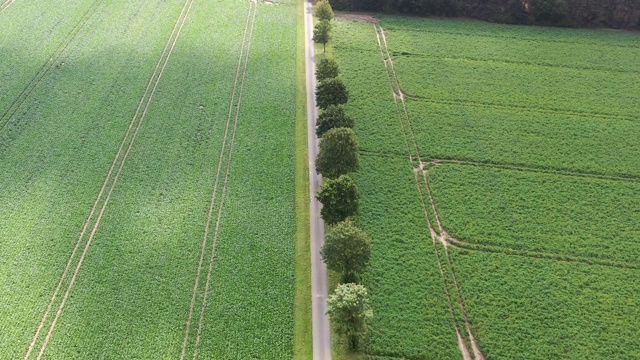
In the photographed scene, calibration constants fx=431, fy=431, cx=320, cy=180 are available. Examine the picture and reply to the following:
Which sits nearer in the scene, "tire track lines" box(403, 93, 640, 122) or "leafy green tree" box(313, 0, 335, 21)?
"tire track lines" box(403, 93, 640, 122)

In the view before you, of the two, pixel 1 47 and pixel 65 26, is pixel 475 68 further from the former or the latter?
pixel 1 47

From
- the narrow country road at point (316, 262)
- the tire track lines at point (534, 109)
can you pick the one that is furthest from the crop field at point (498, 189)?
the narrow country road at point (316, 262)

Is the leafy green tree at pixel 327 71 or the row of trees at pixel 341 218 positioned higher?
the leafy green tree at pixel 327 71

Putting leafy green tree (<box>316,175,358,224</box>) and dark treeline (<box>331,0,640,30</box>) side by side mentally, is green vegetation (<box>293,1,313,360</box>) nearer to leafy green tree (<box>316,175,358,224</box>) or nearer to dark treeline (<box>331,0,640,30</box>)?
leafy green tree (<box>316,175,358,224</box>)

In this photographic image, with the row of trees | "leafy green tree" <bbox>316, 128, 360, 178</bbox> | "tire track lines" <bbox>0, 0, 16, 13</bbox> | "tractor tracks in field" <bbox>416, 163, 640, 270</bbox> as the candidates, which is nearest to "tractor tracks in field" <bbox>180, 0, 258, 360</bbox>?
the row of trees

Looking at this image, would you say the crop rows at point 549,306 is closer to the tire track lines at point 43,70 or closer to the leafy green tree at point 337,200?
the leafy green tree at point 337,200

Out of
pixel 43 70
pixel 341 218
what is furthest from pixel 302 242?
pixel 43 70

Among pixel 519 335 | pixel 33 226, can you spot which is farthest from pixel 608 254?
pixel 33 226
